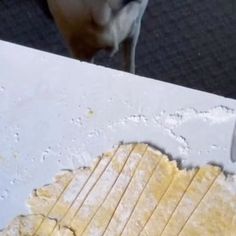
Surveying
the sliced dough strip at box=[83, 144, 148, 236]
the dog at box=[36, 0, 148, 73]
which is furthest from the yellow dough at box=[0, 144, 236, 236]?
the dog at box=[36, 0, 148, 73]

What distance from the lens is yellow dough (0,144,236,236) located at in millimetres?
968

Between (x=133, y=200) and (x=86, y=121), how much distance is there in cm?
15

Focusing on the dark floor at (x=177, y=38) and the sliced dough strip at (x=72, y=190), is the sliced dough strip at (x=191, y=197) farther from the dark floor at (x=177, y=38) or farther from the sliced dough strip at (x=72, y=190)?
the dark floor at (x=177, y=38)

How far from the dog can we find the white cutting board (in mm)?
197

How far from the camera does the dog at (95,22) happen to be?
127 cm

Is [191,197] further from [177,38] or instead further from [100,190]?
[177,38]

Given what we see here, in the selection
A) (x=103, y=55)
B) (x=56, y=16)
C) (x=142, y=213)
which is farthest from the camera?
(x=103, y=55)

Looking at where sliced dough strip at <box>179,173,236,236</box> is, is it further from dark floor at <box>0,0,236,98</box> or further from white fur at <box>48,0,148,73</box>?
dark floor at <box>0,0,236,98</box>

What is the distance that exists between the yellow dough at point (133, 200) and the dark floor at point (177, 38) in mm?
651

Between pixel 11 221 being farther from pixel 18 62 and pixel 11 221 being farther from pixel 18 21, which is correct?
pixel 18 21

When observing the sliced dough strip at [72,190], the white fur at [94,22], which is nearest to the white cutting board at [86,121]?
the sliced dough strip at [72,190]

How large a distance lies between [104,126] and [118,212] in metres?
0.14

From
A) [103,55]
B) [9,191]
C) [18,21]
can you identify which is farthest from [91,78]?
[18,21]

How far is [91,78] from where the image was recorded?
108cm
